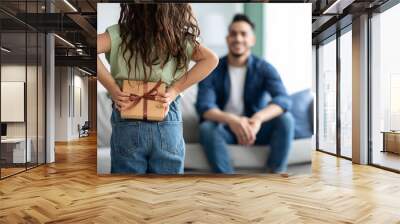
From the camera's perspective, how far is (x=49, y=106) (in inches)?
335

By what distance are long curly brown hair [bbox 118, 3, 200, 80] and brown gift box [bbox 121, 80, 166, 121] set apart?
0.51 ft

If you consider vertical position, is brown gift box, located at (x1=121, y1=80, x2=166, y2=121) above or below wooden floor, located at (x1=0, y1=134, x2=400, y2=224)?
above

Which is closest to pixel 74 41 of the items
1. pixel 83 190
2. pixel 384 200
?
pixel 83 190

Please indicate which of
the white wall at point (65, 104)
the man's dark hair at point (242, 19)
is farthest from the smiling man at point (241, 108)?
Result: the white wall at point (65, 104)

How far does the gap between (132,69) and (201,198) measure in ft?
7.24

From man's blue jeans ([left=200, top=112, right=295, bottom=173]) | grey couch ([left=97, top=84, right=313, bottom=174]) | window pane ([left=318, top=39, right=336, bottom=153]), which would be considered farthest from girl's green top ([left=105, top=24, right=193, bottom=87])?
window pane ([left=318, top=39, right=336, bottom=153])

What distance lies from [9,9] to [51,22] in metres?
1.57

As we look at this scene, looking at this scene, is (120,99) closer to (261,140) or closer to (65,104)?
(261,140)

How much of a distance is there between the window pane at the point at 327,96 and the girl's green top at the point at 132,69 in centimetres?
557

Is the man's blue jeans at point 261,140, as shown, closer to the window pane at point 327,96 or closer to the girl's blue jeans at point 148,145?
the girl's blue jeans at point 148,145

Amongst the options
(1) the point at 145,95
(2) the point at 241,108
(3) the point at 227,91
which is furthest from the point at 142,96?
(2) the point at 241,108

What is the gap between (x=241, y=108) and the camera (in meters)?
6.21

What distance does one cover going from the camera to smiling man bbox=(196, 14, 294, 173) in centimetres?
621

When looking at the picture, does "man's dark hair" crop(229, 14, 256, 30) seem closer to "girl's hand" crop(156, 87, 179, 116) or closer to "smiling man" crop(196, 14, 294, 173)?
"smiling man" crop(196, 14, 294, 173)
